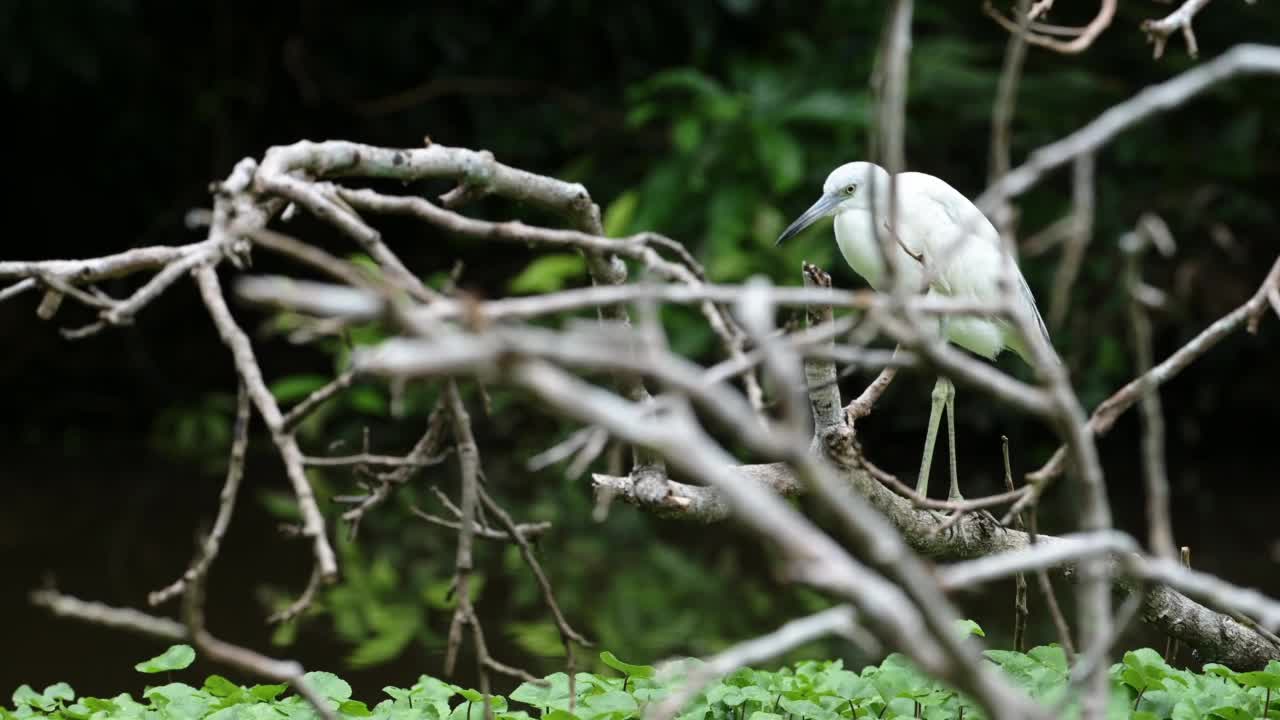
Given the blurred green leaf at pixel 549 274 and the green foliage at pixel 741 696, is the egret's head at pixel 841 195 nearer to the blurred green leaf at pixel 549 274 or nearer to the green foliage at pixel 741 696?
the green foliage at pixel 741 696

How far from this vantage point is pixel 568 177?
7.72 m

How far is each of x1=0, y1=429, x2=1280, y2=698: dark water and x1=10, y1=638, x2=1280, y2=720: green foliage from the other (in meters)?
1.20

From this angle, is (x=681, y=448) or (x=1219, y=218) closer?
(x=681, y=448)

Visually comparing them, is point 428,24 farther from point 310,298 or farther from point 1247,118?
point 310,298

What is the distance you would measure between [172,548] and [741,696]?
3.87 metres

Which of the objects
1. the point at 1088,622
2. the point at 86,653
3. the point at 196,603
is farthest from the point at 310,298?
the point at 86,653

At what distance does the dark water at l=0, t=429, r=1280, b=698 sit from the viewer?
14.1 ft

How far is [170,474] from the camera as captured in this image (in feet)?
23.9

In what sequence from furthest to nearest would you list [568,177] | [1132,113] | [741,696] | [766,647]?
[568,177], [741,696], [1132,113], [766,647]

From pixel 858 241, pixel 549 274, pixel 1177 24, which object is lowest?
pixel 1177 24

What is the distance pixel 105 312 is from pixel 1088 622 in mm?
1081

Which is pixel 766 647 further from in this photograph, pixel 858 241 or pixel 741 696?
pixel 858 241

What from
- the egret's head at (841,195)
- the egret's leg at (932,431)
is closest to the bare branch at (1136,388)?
the egret's leg at (932,431)

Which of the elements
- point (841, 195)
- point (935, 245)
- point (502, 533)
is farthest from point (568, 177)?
point (502, 533)
